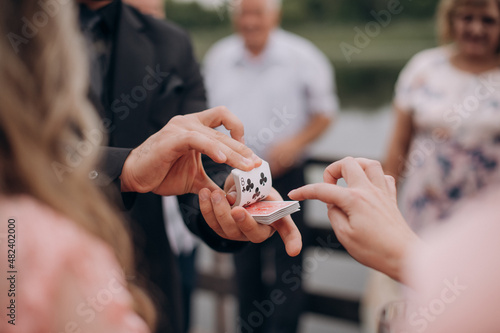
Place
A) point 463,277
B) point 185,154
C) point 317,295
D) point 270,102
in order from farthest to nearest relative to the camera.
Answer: point 317,295, point 270,102, point 185,154, point 463,277

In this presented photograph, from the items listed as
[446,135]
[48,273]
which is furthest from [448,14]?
[48,273]

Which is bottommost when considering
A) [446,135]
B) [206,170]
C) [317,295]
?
Answer: [317,295]

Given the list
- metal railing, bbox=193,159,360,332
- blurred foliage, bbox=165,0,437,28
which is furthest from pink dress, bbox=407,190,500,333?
metal railing, bbox=193,159,360,332

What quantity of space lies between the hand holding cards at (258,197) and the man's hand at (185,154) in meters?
0.02

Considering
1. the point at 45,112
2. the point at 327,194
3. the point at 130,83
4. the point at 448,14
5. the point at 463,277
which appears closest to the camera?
the point at 463,277

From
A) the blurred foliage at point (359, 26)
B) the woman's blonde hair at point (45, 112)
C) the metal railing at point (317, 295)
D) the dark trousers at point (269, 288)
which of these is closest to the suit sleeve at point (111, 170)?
the woman's blonde hair at point (45, 112)

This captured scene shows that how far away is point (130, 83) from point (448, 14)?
1404mm

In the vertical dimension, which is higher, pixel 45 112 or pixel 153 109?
pixel 45 112

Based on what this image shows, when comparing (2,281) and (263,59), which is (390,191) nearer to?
(2,281)

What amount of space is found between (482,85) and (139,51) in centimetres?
134

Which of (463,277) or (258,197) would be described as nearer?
(463,277)

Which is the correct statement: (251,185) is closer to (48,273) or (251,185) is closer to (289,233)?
(289,233)

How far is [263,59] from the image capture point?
2.36 meters

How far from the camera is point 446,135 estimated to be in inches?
66.8
